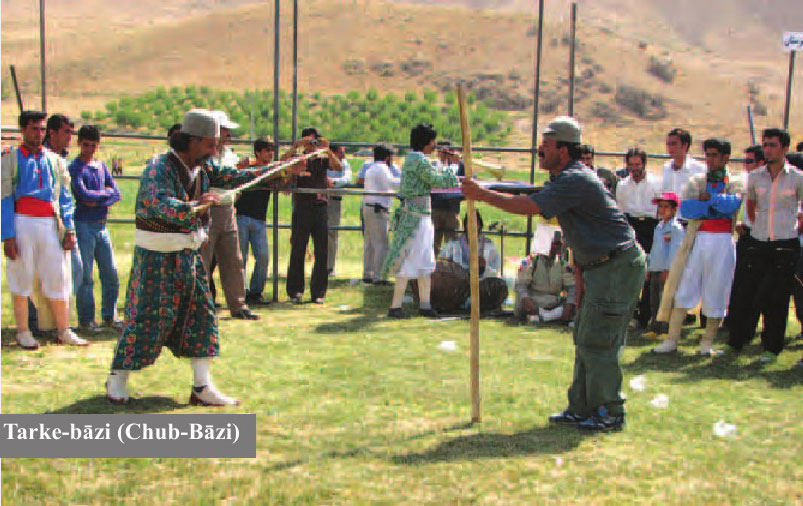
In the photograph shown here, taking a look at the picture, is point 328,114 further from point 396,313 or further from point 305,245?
point 396,313

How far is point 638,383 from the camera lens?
745cm

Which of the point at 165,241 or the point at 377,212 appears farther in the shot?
the point at 377,212

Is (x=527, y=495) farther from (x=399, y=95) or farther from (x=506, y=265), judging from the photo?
(x=399, y=95)

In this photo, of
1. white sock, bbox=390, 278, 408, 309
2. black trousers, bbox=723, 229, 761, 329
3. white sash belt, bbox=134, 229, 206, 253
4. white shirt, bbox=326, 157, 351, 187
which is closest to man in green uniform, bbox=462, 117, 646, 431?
white sash belt, bbox=134, 229, 206, 253

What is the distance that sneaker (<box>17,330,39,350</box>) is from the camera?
26.9ft

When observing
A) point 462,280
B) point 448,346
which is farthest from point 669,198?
point 448,346

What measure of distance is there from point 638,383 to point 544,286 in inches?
114

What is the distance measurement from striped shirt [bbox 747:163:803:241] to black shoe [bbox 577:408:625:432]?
301cm

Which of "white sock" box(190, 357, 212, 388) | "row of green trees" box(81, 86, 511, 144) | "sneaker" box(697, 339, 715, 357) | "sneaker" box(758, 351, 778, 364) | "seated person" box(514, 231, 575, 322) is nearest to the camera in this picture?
"white sock" box(190, 357, 212, 388)

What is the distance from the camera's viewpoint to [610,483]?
17.0ft

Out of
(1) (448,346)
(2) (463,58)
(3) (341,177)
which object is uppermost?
(2) (463,58)

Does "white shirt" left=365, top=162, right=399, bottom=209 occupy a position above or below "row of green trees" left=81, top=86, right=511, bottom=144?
below

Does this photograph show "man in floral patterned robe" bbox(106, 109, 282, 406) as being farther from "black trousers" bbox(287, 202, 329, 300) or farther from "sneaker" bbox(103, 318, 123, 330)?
"black trousers" bbox(287, 202, 329, 300)

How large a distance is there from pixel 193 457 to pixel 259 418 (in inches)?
34.3
